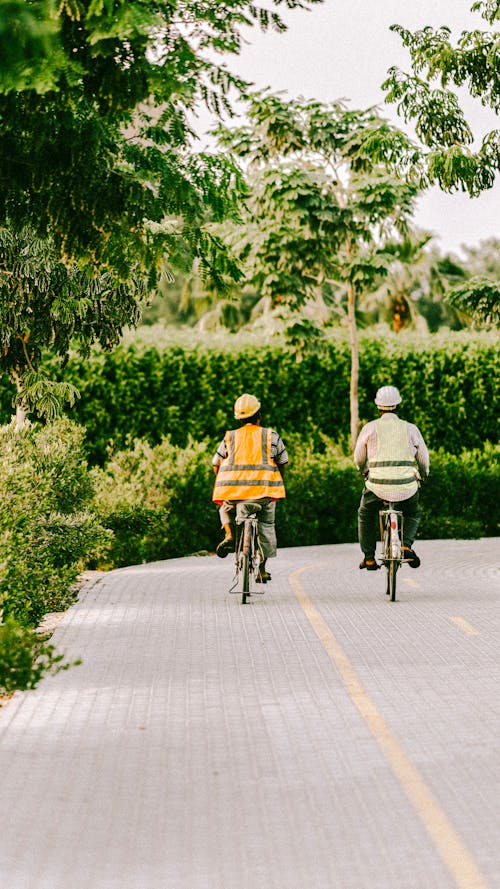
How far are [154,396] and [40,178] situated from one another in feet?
55.1

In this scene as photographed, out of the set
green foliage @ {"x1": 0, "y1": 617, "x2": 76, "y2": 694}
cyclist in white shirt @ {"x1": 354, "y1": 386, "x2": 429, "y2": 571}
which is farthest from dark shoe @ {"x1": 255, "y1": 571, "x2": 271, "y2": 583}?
green foliage @ {"x1": 0, "y1": 617, "x2": 76, "y2": 694}

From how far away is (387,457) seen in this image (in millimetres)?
13992

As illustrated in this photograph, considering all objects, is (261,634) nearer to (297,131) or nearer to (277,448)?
(277,448)

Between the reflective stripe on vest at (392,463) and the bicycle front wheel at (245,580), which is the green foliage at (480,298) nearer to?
the reflective stripe on vest at (392,463)

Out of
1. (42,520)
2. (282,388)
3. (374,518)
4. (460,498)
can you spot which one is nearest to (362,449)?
(374,518)

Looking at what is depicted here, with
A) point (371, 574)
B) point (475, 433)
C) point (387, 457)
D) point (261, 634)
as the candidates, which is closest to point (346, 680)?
point (261, 634)

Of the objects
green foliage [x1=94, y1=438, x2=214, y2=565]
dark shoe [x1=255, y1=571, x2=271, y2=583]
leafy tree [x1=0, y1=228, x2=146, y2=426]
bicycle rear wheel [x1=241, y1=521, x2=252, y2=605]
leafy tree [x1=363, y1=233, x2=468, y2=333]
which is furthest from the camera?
leafy tree [x1=363, y1=233, x2=468, y2=333]

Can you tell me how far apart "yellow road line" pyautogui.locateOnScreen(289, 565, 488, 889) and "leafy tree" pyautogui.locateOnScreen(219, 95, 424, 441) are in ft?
52.8

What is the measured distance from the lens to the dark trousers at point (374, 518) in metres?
14.1

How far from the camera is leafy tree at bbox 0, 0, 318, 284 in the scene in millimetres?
7191

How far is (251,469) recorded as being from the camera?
1337cm

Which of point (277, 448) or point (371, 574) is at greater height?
point (277, 448)

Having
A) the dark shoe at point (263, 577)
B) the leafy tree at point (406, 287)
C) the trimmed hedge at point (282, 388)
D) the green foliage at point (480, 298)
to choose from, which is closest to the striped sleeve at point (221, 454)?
the dark shoe at point (263, 577)

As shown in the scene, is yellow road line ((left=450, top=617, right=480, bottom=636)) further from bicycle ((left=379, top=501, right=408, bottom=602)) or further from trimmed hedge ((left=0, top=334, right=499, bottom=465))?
trimmed hedge ((left=0, top=334, right=499, bottom=465))
